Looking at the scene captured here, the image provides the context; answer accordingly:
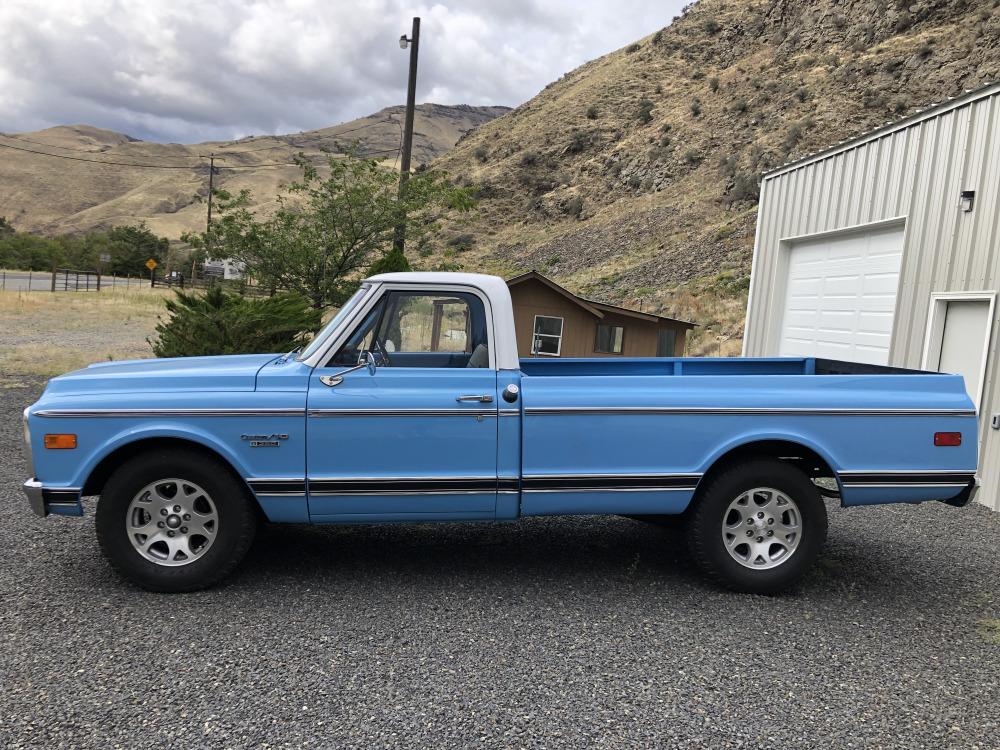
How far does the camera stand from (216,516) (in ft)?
14.0

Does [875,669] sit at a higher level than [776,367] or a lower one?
lower

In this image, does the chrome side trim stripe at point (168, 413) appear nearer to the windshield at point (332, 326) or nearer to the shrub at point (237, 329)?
the windshield at point (332, 326)

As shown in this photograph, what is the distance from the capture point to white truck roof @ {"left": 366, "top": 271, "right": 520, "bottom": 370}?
459 centimetres

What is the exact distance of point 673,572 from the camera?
5066mm

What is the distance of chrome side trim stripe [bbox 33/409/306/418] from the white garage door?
24.0 ft

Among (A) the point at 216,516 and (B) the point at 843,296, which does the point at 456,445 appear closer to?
(A) the point at 216,516

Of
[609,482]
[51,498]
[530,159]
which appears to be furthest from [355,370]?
[530,159]

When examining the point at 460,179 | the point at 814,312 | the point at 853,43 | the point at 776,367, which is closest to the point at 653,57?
the point at 460,179

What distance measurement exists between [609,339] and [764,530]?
8967 mm

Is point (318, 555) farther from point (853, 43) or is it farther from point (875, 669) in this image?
point (853, 43)

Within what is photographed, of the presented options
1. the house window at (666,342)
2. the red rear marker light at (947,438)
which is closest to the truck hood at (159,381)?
the red rear marker light at (947,438)

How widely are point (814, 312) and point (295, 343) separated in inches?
286

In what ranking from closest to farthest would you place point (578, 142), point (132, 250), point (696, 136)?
point (696, 136)
point (578, 142)
point (132, 250)

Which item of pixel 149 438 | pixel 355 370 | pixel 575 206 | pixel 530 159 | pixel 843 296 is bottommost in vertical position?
pixel 149 438
